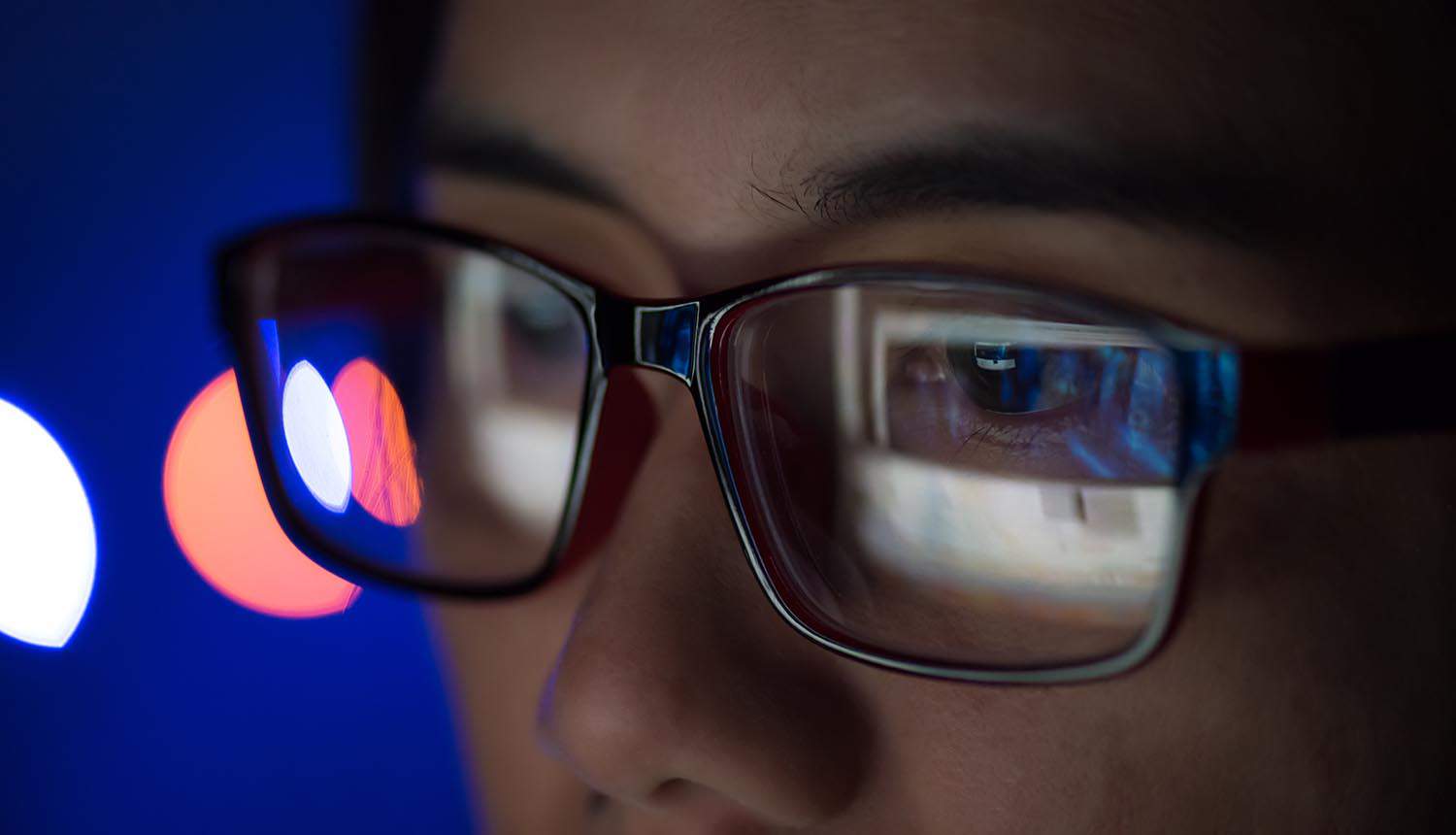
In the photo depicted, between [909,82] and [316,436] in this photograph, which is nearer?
[909,82]

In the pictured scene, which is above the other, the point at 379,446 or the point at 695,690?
the point at 379,446

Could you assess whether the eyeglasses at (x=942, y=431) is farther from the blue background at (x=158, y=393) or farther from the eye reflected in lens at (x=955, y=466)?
the blue background at (x=158, y=393)

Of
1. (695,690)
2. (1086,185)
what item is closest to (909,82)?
(1086,185)

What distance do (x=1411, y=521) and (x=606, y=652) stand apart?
0.39 meters

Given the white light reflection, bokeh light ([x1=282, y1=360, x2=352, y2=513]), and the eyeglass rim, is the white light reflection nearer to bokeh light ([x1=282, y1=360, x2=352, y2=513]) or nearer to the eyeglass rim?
the eyeglass rim

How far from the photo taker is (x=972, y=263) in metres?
0.46

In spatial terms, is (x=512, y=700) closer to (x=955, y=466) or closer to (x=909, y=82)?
(x=955, y=466)

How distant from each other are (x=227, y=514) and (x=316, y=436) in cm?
53

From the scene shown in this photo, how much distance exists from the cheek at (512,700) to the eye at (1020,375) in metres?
0.30

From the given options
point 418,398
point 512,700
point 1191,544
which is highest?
point 418,398

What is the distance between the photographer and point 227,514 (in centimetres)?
114

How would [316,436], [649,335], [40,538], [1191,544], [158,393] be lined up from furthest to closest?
[158,393]
[40,538]
[316,436]
[649,335]
[1191,544]

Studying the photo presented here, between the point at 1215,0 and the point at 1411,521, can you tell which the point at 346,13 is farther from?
the point at 1411,521

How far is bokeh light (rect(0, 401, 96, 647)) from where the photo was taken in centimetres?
102
